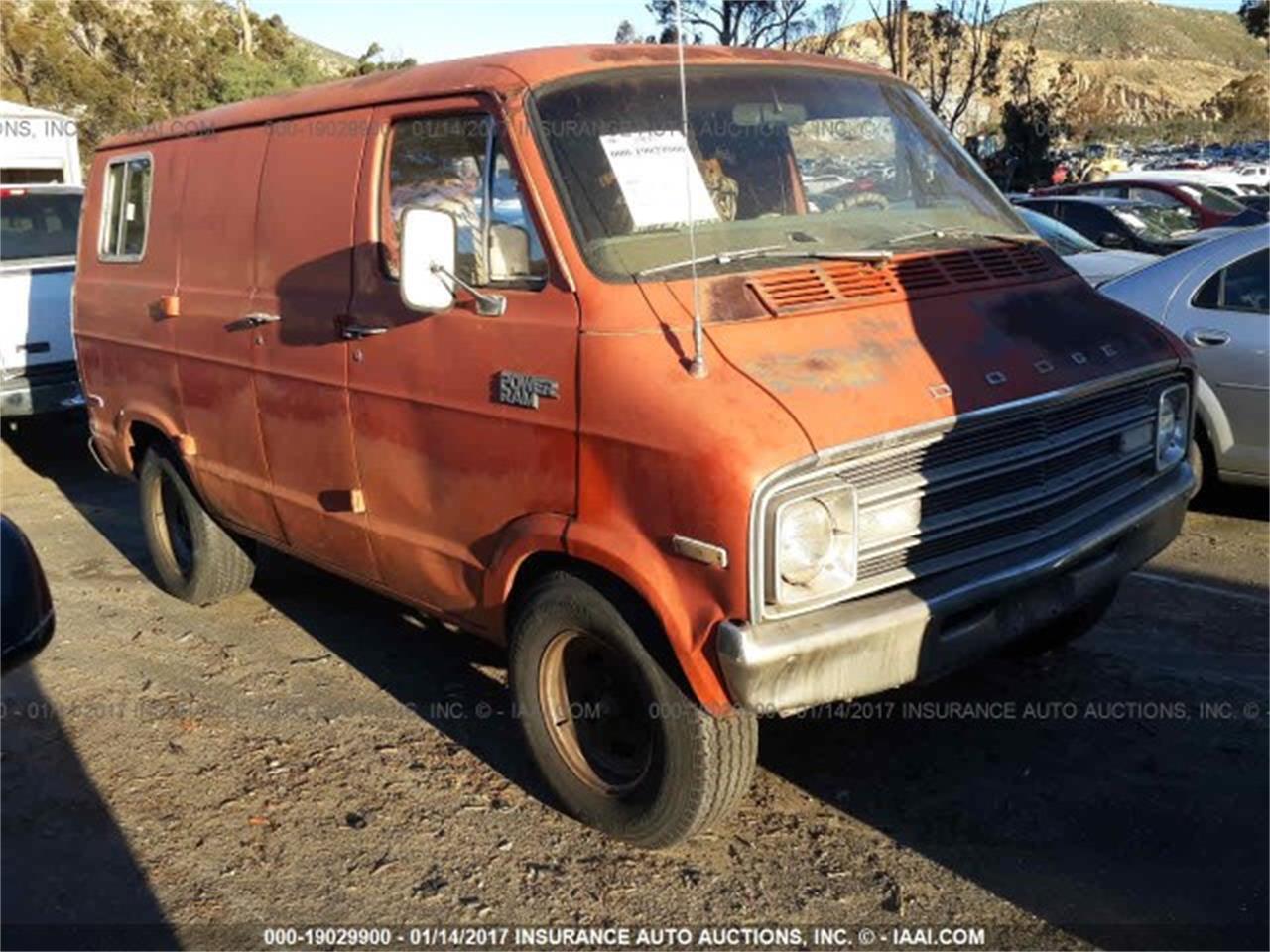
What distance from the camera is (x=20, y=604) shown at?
3328 mm

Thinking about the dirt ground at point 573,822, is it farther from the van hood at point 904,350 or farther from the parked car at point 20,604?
the van hood at point 904,350

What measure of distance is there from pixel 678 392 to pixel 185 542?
3697 millimetres

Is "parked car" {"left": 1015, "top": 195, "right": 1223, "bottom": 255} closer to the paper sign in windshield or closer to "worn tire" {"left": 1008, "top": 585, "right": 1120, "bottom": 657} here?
"worn tire" {"left": 1008, "top": 585, "right": 1120, "bottom": 657}

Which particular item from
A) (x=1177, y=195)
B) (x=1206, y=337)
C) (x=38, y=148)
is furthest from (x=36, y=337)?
(x=1177, y=195)

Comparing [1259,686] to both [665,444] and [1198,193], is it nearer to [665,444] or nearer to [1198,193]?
[665,444]

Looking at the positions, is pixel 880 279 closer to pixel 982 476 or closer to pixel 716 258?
pixel 716 258

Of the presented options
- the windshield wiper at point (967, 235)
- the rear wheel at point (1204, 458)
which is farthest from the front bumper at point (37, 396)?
the rear wheel at point (1204, 458)

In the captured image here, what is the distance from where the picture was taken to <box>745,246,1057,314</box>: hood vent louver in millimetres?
3451

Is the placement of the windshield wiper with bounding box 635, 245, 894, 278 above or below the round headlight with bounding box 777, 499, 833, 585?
above

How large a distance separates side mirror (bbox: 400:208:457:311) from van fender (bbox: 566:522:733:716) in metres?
0.92

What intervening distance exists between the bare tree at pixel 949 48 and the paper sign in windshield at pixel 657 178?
67.9 feet

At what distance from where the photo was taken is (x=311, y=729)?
4504 mm

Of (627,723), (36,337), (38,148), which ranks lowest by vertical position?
(627,723)

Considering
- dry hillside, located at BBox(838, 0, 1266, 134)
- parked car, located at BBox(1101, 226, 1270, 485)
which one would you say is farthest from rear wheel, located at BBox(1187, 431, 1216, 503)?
dry hillside, located at BBox(838, 0, 1266, 134)
